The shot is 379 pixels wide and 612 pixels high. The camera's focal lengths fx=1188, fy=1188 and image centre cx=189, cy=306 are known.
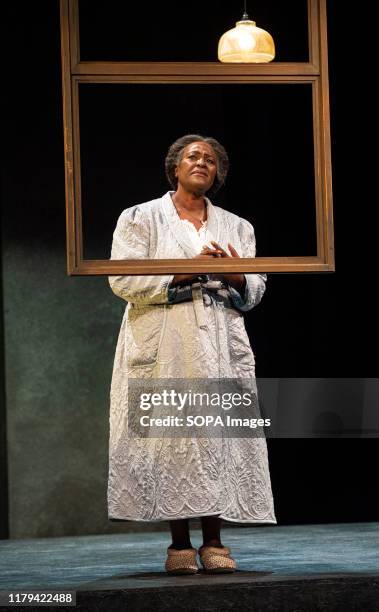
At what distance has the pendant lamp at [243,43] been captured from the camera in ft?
12.2

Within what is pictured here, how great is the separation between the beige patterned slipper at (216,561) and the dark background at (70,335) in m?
2.03

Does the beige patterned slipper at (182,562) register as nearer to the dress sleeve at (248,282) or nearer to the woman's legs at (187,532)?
the woman's legs at (187,532)

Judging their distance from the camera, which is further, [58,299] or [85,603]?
[58,299]

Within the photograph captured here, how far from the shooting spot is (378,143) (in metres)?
5.79

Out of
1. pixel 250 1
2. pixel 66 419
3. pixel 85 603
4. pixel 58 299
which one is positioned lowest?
pixel 85 603

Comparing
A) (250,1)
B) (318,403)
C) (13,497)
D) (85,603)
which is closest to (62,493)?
(13,497)

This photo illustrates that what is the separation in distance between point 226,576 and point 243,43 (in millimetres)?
1673

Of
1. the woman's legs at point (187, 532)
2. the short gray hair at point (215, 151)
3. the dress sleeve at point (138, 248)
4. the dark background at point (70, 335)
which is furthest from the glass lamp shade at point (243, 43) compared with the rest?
the dark background at point (70, 335)

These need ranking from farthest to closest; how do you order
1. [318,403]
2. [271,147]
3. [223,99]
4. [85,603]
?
1. [318,403]
2. [271,147]
3. [223,99]
4. [85,603]

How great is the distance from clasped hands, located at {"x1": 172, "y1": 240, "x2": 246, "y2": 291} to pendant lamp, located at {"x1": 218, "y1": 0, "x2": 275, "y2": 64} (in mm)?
585

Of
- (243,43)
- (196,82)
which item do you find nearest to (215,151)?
(196,82)

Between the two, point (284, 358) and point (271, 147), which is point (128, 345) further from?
point (284, 358)

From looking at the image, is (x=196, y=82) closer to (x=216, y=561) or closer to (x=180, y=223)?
(x=180, y=223)

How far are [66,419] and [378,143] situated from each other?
204 cm
